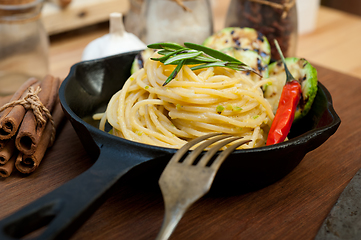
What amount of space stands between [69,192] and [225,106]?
81cm

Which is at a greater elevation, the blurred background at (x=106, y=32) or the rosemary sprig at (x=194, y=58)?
the rosemary sprig at (x=194, y=58)

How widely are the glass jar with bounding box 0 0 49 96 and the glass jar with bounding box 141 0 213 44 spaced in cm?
77

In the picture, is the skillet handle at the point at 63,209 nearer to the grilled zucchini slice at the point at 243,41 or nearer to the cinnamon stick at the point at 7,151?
the cinnamon stick at the point at 7,151

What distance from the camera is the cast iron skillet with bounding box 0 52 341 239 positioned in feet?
2.92

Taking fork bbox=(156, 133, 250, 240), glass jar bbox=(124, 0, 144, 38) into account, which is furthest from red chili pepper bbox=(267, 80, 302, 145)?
glass jar bbox=(124, 0, 144, 38)

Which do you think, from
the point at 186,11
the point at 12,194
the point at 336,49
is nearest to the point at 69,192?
the point at 12,194

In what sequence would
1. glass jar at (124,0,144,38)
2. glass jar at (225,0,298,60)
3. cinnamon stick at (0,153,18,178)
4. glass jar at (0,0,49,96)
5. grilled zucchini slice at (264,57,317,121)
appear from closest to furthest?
cinnamon stick at (0,153,18,178) → grilled zucchini slice at (264,57,317,121) → glass jar at (0,0,49,96) → glass jar at (225,0,298,60) → glass jar at (124,0,144,38)

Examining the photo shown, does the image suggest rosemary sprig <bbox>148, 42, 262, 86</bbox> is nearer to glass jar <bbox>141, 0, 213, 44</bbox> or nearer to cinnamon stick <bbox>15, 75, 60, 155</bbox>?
cinnamon stick <bbox>15, 75, 60, 155</bbox>

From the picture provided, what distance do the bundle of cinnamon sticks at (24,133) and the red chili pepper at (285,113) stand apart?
1.00 meters

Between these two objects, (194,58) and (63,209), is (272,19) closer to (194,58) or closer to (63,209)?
(194,58)

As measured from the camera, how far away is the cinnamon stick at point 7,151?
1415 millimetres

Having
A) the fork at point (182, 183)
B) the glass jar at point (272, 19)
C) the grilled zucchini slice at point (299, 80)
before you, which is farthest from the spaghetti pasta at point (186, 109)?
the glass jar at point (272, 19)

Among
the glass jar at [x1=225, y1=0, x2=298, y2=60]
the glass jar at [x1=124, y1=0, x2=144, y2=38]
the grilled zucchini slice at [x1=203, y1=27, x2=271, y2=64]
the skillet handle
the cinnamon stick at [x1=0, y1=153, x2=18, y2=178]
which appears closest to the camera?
the skillet handle

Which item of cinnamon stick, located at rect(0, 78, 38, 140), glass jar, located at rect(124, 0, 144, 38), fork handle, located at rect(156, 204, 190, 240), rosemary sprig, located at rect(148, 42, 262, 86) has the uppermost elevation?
rosemary sprig, located at rect(148, 42, 262, 86)
